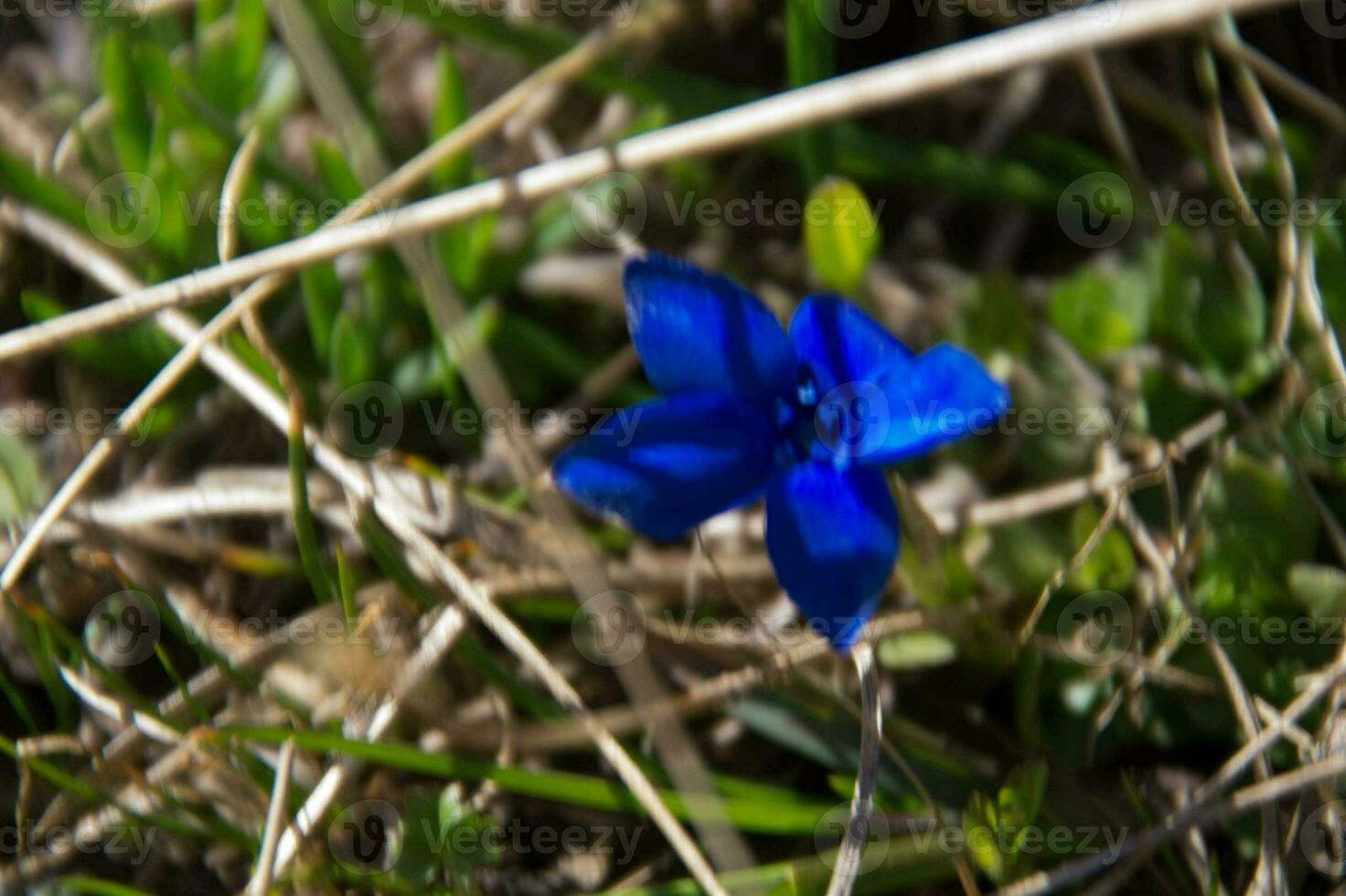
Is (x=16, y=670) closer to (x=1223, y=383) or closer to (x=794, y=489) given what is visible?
(x=794, y=489)

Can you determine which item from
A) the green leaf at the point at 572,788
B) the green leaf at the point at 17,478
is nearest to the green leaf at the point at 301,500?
the green leaf at the point at 572,788

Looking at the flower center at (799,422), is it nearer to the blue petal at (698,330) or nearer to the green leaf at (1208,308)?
the blue petal at (698,330)

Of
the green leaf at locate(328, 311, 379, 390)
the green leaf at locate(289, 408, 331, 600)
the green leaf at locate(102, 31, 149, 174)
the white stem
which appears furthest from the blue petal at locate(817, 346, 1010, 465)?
the green leaf at locate(102, 31, 149, 174)

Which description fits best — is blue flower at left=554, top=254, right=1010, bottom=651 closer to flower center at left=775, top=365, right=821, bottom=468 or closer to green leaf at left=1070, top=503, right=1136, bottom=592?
flower center at left=775, top=365, right=821, bottom=468

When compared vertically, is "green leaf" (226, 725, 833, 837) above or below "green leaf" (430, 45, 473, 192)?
below

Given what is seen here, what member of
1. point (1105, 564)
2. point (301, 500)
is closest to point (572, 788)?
point (301, 500)

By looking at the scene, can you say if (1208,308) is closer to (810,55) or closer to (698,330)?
(810,55)

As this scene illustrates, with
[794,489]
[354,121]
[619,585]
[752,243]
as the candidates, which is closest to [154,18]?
[354,121]
